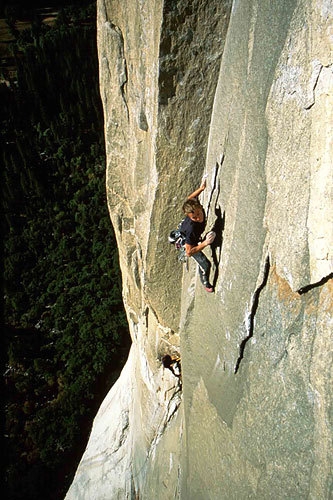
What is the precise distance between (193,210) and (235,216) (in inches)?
25.0

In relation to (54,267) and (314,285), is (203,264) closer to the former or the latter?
(314,285)

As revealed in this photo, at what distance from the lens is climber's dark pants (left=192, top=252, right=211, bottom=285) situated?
14.3 feet

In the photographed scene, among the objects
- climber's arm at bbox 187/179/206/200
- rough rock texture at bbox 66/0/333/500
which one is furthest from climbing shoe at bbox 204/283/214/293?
climber's arm at bbox 187/179/206/200

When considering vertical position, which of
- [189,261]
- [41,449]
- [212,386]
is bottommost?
[41,449]

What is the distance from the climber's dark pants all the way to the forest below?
978 centimetres

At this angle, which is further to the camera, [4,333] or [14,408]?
[4,333]

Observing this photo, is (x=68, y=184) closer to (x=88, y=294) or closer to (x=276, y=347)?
(x=88, y=294)

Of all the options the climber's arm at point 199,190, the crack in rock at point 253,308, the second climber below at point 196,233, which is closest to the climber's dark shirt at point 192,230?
the second climber below at point 196,233

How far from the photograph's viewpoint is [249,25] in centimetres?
331

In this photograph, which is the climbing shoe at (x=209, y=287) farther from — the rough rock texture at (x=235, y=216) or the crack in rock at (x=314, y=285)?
the crack in rock at (x=314, y=285)

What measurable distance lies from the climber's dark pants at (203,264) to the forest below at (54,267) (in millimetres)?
9779

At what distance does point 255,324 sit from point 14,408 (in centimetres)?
1159

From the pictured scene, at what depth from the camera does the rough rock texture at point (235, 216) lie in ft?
9.23

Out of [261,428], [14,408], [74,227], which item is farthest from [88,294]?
[261,428]
